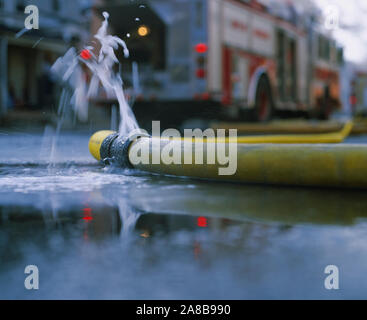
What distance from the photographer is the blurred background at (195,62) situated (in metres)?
10.0

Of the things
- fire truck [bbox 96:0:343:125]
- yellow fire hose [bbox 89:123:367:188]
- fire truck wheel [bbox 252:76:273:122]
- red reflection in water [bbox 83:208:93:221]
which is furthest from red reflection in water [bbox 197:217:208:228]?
fire truck wheel [bbox 252:76:273:122]

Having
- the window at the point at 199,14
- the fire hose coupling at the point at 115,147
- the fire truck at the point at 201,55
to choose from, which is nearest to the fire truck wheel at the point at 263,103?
the fire truck at the point at 201,55

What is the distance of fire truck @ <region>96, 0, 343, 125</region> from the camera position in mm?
9953

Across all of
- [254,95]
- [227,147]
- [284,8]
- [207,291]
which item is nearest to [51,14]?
[284,8]

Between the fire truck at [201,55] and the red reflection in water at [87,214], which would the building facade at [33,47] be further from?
the red reflection in water at [87,214]

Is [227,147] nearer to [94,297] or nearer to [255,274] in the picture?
[255,274]

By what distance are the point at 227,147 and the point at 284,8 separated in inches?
425

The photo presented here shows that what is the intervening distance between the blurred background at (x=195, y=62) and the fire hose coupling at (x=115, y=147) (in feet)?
10.6

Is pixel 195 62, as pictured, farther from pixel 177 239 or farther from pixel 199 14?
pixel 177 239

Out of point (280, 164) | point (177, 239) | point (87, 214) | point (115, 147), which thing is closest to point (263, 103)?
point (115, 147)

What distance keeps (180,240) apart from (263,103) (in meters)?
11.0

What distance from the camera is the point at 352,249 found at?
2.37 m

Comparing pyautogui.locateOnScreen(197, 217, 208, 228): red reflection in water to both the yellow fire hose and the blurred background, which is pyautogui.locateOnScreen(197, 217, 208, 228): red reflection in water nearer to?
the yellow fire hose

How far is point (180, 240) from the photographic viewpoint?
8.25ft
